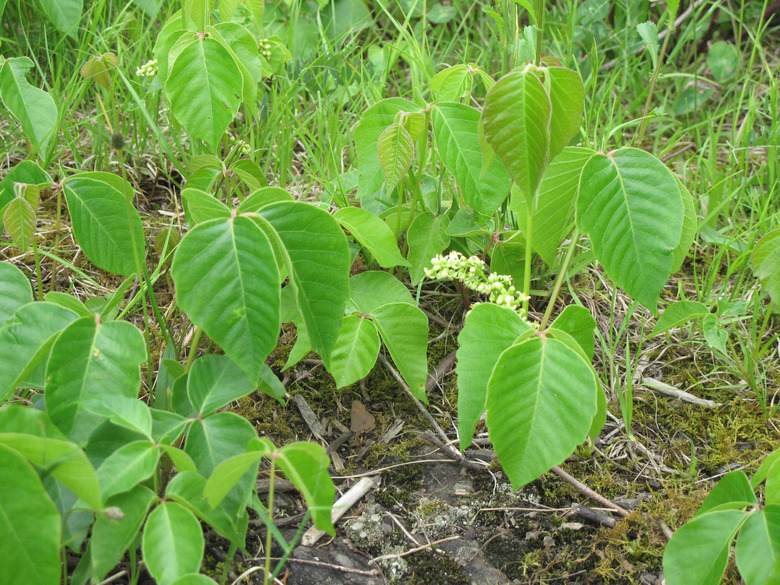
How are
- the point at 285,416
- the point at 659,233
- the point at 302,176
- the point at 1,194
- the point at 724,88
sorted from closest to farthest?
the point at 659,233, the point at 1,194, the point at 285,416, the point at 302,176, the point at 724,88

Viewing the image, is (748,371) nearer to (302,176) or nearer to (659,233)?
(659,233)

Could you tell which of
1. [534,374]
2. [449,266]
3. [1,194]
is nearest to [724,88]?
[449,266]

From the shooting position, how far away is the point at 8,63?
1.74 metres

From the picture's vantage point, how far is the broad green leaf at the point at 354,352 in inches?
57.5

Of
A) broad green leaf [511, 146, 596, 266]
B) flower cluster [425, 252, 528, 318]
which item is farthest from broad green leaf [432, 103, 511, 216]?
flower cluster [425, 252, 528, 318]

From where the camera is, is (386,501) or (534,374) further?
(386,501)

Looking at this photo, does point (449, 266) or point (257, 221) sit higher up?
point (257, 221)

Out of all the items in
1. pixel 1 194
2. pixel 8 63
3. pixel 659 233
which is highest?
pixel 8 63

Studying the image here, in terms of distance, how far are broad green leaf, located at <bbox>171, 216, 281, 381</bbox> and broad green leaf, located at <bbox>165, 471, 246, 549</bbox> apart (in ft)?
0.65

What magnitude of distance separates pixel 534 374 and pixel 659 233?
0.41 m

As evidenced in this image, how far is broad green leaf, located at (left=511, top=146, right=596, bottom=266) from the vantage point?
1.41 metres

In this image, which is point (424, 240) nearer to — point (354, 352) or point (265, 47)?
point (354, 352)

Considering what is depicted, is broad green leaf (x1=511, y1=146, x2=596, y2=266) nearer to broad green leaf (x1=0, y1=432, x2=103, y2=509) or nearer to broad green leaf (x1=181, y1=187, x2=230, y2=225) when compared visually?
broad green leaf (x1=181, y1=187, x2=230, y2=225)

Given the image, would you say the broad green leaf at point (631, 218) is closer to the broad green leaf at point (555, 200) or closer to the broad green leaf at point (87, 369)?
the broad green leaf at point (555, 200)
